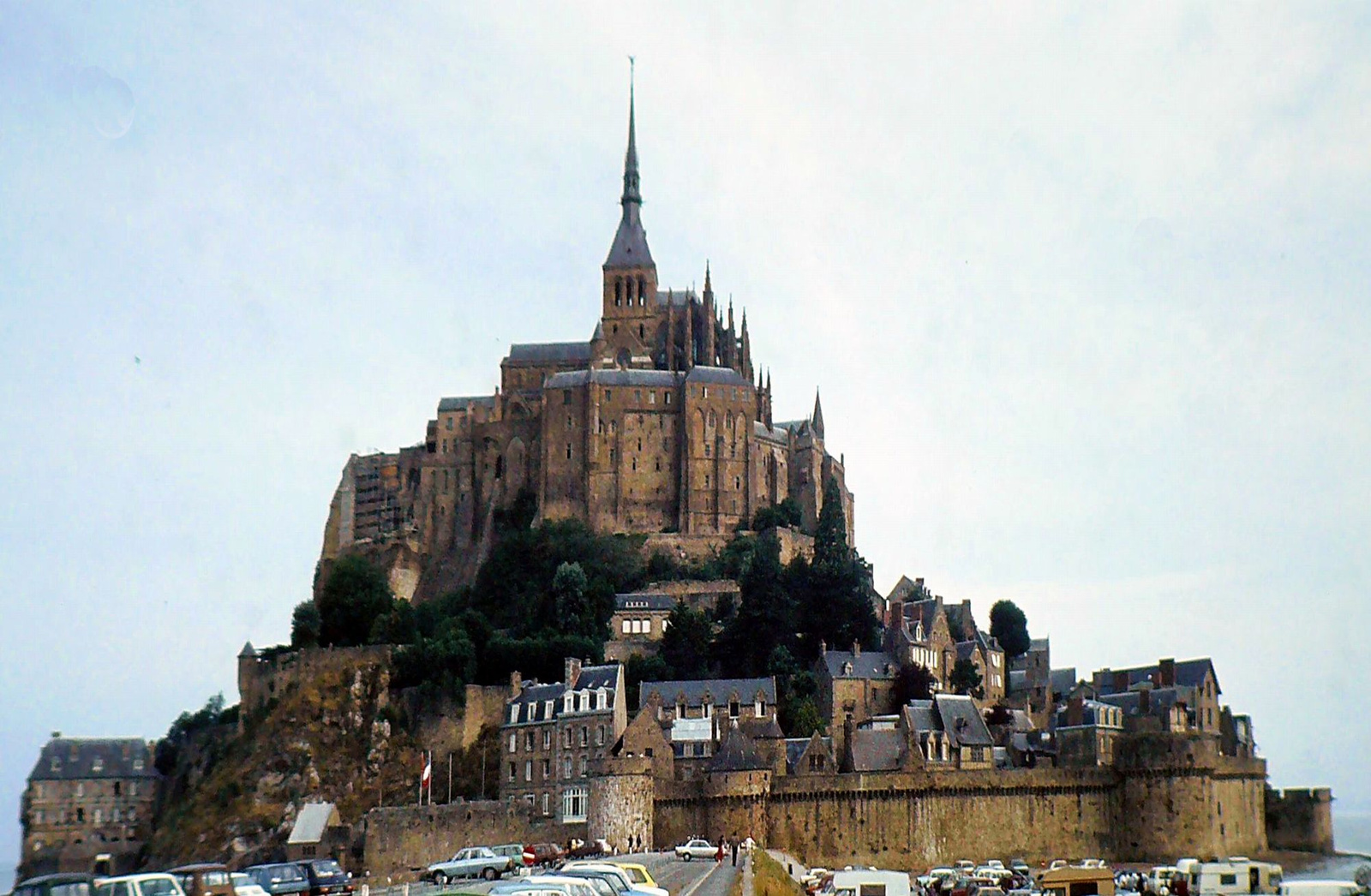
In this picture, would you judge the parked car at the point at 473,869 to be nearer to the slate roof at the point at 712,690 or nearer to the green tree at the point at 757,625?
the slate roof at the point at 712,690

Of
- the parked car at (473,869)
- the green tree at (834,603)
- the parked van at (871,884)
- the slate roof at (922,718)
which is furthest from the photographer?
the green tree at (834,603)

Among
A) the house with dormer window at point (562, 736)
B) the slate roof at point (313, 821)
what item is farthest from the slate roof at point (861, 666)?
the slate roof at point (313, 821)

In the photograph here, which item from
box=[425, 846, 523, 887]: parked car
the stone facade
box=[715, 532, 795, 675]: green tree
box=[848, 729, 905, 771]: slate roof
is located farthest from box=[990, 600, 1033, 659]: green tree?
box=[425, 846, 523, 887]: parked car

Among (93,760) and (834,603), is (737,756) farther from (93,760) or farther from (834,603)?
(93,760)

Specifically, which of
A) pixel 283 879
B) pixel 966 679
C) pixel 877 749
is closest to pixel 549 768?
pixel 877 749

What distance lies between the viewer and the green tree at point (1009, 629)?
110m

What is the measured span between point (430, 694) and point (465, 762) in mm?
4374

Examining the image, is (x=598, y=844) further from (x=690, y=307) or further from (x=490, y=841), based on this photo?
(x=690, y=307)

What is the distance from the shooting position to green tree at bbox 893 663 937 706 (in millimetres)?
88688

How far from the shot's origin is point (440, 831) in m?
78.5

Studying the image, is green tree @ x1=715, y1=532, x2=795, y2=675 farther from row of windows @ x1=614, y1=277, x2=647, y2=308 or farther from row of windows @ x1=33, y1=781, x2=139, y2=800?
row of windows @ x1=33, y1=781, x2=139, y2=800

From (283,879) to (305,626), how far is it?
190 feet

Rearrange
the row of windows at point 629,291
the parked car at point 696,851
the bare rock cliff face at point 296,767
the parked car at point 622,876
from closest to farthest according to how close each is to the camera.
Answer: the parked car at point 622,876, the parked car at point 696,851, the bare rock cliff face at point 296,767, the row of windows at point 629,291

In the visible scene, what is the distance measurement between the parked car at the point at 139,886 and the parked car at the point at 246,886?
629cm
